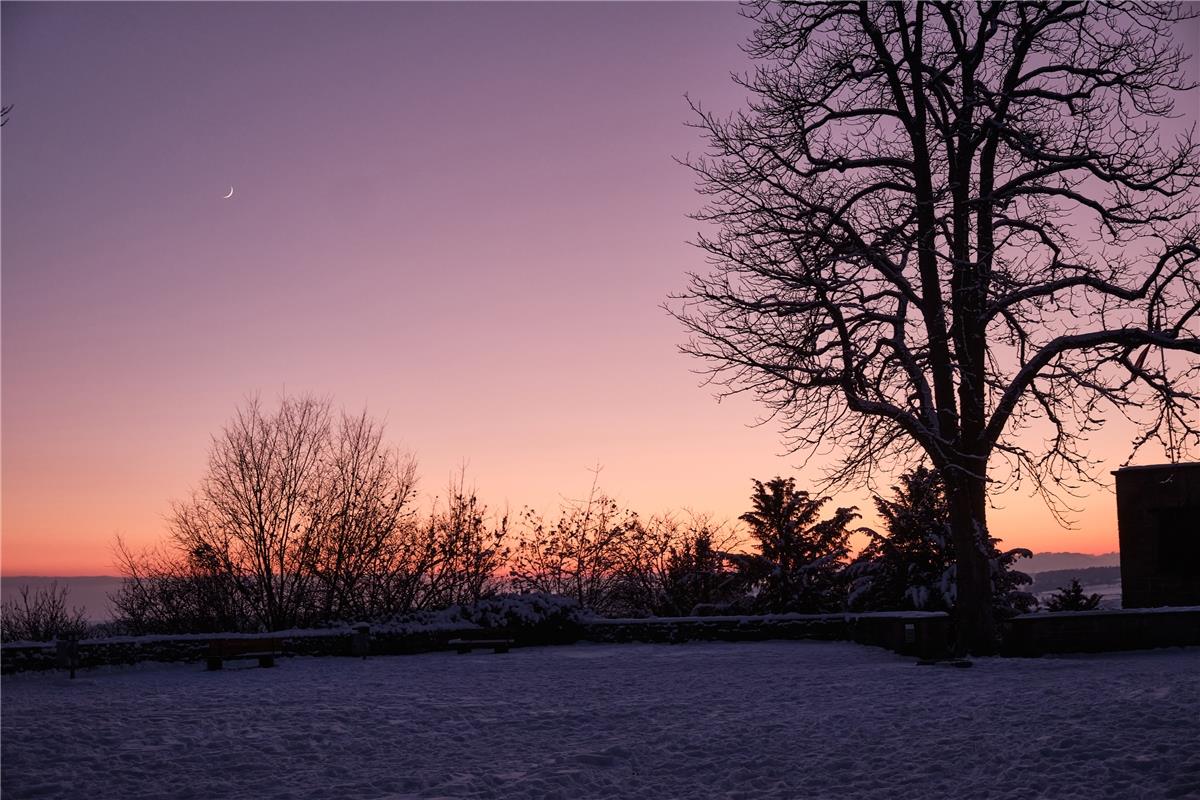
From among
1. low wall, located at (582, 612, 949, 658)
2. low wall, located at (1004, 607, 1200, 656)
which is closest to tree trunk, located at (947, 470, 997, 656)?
low wall, located at (1004, 607, 1200, 656)

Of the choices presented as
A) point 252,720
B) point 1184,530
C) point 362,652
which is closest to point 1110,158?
point 1184,530

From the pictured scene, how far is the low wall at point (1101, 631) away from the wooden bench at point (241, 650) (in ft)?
48.7

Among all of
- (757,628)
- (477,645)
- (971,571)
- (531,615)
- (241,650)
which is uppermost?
(971,571)

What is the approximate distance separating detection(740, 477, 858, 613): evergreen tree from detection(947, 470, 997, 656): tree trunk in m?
10.2

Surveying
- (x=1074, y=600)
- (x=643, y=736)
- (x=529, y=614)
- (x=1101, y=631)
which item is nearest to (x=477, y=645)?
(x=529, y=614)

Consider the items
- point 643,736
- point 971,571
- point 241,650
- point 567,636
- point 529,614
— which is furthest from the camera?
point 567,636

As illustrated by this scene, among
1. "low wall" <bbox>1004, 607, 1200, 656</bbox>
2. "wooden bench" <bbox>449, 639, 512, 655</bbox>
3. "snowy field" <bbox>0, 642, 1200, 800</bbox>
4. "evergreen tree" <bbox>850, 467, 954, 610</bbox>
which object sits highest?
"evergreen tree" <bbox>850, 467, 954, 610</bbox>

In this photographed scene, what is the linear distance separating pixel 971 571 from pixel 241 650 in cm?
1476

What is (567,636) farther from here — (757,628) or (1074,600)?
(1074,600)

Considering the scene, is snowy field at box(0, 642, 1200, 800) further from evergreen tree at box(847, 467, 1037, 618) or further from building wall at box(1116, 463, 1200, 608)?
building wall at box(1116, 463, 1200, 608)

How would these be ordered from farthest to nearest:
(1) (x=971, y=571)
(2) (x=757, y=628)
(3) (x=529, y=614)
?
1. (3) (x=529, y=614)
2. (2) (x=757, y=628)
3. (1) (x=971, y=571)

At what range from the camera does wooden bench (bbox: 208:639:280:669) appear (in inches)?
801

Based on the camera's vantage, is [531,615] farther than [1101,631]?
Yes

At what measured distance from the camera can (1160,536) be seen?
2667cm
